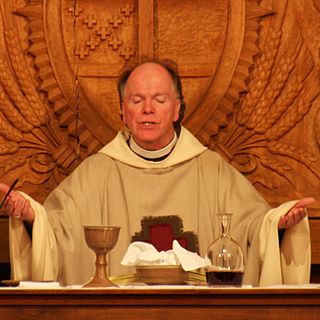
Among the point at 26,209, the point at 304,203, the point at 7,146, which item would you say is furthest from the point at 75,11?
the point at 304,203

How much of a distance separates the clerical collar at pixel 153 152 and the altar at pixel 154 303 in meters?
2.21

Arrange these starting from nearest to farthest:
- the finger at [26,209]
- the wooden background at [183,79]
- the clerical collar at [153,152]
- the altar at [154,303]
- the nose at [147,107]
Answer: the altar at [154,303], the finger at [26,209], the nose at [147,107], the clerical collar at [153,152], the wooden background at [183,79]

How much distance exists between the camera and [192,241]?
5508 mm

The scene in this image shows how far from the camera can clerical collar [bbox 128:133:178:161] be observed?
19.0 ft

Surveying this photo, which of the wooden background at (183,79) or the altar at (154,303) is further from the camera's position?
the wooden background at (183,79)

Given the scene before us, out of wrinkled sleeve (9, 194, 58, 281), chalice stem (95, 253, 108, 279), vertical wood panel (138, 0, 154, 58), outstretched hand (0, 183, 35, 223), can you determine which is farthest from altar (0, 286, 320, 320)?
vertical wood panel (138, 0, 154, 58)

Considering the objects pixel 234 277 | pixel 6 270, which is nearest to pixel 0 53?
pixel 6 270

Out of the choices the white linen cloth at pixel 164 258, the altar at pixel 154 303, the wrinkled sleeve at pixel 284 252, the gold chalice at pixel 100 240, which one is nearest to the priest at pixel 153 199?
the wrinkled sleeve at pixel 284 252

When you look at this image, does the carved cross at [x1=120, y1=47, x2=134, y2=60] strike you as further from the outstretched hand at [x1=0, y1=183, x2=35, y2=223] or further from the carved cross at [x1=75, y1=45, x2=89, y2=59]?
the outstretched hand at [x1=0, y1=183, x2=35, y2=223]

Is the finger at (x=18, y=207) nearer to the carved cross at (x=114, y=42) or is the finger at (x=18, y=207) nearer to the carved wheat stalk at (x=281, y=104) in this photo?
the carved cross at (x=114, y=42)

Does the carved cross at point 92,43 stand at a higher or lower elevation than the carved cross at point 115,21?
lower

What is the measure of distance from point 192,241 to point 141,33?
4.22 feet

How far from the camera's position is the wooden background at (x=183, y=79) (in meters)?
6.07

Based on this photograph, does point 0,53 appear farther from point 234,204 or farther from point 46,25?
point 234,204
